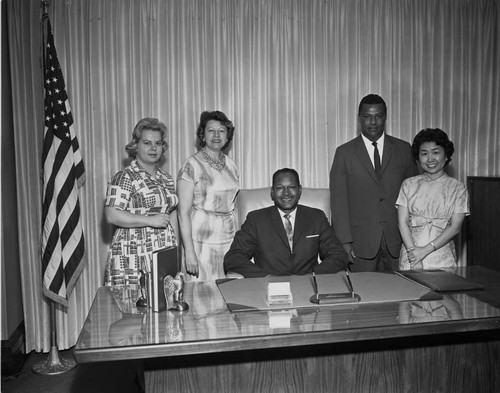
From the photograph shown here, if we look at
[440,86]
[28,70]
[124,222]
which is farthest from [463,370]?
[28,70]

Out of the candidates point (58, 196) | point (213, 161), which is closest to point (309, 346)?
point (213, 161)

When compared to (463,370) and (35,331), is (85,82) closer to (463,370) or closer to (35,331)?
(35,331)

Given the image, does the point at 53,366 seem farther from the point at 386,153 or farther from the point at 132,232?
the point at 386,153

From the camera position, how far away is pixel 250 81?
435cm

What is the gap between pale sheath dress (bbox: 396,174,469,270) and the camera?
3379mm

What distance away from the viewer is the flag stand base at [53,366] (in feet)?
11.7

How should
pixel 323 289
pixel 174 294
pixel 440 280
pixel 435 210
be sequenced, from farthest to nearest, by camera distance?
pixel 435 210
pixel 440 280
pixel 323 289
pixel 174 294

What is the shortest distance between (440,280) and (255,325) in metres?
1.08

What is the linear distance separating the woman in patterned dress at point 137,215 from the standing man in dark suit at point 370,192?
119cm

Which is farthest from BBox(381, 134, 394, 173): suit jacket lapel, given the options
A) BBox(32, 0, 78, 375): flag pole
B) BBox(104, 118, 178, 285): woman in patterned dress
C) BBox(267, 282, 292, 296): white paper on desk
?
BBox(32, 0, 78, 375): flag pole

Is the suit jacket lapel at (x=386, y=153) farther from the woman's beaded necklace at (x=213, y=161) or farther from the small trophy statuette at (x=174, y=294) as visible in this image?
the small trophy statuette at (x=174, y=294)

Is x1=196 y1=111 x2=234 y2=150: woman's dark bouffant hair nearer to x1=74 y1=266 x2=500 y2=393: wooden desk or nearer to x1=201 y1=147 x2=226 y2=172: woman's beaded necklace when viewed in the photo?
x1=201 y1=147 x2=226 y2=172: woman's beaded necklace

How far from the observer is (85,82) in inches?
160

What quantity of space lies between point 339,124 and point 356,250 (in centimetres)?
128
